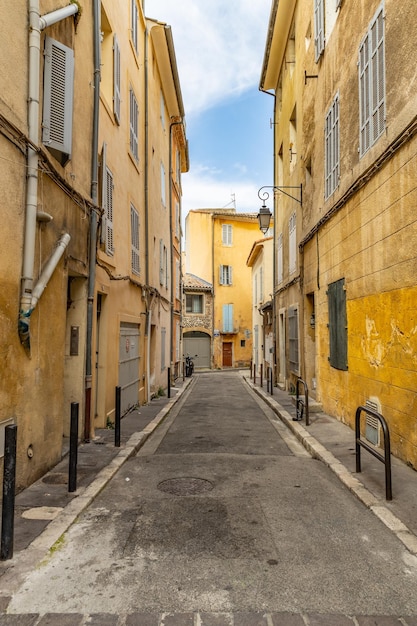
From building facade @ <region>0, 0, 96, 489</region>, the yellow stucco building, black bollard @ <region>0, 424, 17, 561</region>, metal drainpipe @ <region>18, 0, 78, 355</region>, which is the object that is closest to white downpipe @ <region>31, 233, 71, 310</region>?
building facade @ <region>0, 0, 96, 489</region>

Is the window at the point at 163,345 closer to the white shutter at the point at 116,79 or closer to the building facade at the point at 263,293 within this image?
the building facade at the point at 263,293

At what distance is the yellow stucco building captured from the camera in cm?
3912

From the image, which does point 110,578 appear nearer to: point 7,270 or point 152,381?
point 7,270

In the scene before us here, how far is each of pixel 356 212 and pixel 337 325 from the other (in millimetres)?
2326

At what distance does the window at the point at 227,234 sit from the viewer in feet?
135

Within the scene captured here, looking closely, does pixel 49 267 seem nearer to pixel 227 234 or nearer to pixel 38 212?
pixel 38 212

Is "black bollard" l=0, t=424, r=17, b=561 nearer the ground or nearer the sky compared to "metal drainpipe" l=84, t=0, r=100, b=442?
nearer the ground

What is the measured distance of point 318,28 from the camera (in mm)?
11430

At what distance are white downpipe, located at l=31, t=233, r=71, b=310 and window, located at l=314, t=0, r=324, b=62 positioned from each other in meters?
8.12

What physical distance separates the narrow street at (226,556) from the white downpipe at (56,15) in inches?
212

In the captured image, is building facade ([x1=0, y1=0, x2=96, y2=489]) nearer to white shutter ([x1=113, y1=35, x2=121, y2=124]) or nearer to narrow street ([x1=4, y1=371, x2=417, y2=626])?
narrow street ([x1=4, y1=371, x2=417, y2=626])

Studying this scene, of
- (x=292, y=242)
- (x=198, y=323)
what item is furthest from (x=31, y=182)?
(x=198, y=323)

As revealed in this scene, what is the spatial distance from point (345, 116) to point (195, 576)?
839 centimetres

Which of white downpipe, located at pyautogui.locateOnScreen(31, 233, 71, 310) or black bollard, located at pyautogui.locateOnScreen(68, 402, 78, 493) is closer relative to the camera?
black bollard, located at pyautogui.locateOnScreen(68, 402, 78, 493)
